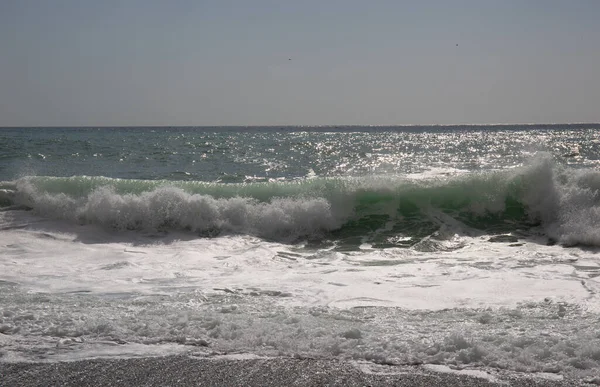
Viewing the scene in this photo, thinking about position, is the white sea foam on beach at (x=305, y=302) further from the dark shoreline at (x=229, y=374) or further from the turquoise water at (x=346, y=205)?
the turquoise water at (x=346, y=205)

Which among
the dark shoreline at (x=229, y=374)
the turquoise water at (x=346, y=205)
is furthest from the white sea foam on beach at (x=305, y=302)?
the turquoise water at (x=346, y=205)

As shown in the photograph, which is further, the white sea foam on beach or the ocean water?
the ocean water

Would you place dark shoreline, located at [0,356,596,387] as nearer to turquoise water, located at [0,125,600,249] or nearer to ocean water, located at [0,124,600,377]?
ocean water, located at [0,124,600,377]

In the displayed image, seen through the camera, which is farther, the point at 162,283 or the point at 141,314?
the point at 162,283

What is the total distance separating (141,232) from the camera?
9820mm

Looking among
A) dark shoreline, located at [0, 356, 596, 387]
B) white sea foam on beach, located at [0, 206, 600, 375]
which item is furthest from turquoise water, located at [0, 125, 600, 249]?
dark shoreline, located at [0, 356, 596, 387]

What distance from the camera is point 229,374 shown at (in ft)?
12.4

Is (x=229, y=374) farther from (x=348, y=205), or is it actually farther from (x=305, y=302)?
(x=348, y=205)

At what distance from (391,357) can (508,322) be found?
1336mm

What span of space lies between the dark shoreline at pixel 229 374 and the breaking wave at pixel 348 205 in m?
5.66

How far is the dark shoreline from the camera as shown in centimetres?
365

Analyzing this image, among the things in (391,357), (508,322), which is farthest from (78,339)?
(508,322)

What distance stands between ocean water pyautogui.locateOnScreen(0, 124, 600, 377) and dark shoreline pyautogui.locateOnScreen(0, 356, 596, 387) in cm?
15

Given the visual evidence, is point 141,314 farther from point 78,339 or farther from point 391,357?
point 391,357
